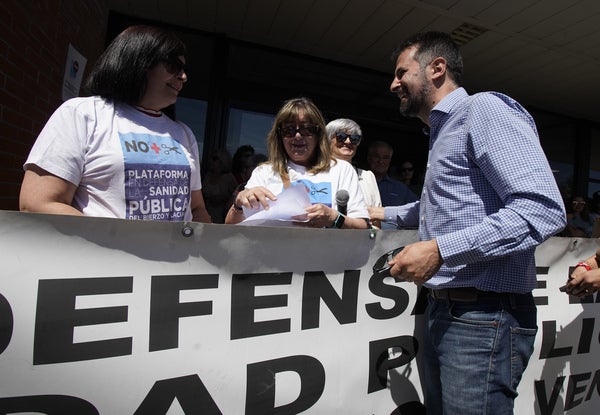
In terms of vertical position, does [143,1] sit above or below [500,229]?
above

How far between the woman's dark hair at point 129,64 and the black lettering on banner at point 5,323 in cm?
75

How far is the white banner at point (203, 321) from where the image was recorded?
1051 mm

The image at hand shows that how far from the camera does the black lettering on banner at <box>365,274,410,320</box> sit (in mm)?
1581

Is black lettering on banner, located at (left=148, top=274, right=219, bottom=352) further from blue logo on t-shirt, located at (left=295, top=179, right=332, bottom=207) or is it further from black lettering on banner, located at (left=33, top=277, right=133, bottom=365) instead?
blue logo on t-shirt, located at (left=295, top=179, right=332, bottom=207)

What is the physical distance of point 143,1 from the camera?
4438 mm

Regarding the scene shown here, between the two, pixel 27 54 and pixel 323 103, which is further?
pixel 323 103

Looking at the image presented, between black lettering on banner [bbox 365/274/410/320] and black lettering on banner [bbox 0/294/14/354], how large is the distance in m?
1.20

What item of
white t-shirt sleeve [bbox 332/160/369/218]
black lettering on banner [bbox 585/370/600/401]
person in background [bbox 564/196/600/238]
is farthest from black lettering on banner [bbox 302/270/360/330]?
person in background [bbox 564/196/600/238]

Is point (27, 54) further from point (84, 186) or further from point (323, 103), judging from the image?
point (323, 103)

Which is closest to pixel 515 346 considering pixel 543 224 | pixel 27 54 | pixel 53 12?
pixel 543 224

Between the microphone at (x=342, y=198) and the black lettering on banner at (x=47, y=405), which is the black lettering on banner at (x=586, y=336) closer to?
the microphone at (x=342, y=198)

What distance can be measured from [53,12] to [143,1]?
5.84ft

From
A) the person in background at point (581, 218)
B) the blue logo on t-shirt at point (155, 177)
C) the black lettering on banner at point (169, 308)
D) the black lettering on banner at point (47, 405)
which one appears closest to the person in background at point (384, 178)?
the blue logo on t-shirt at point (155, 177)

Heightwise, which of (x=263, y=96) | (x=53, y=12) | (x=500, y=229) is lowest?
(x=500, y=229)
